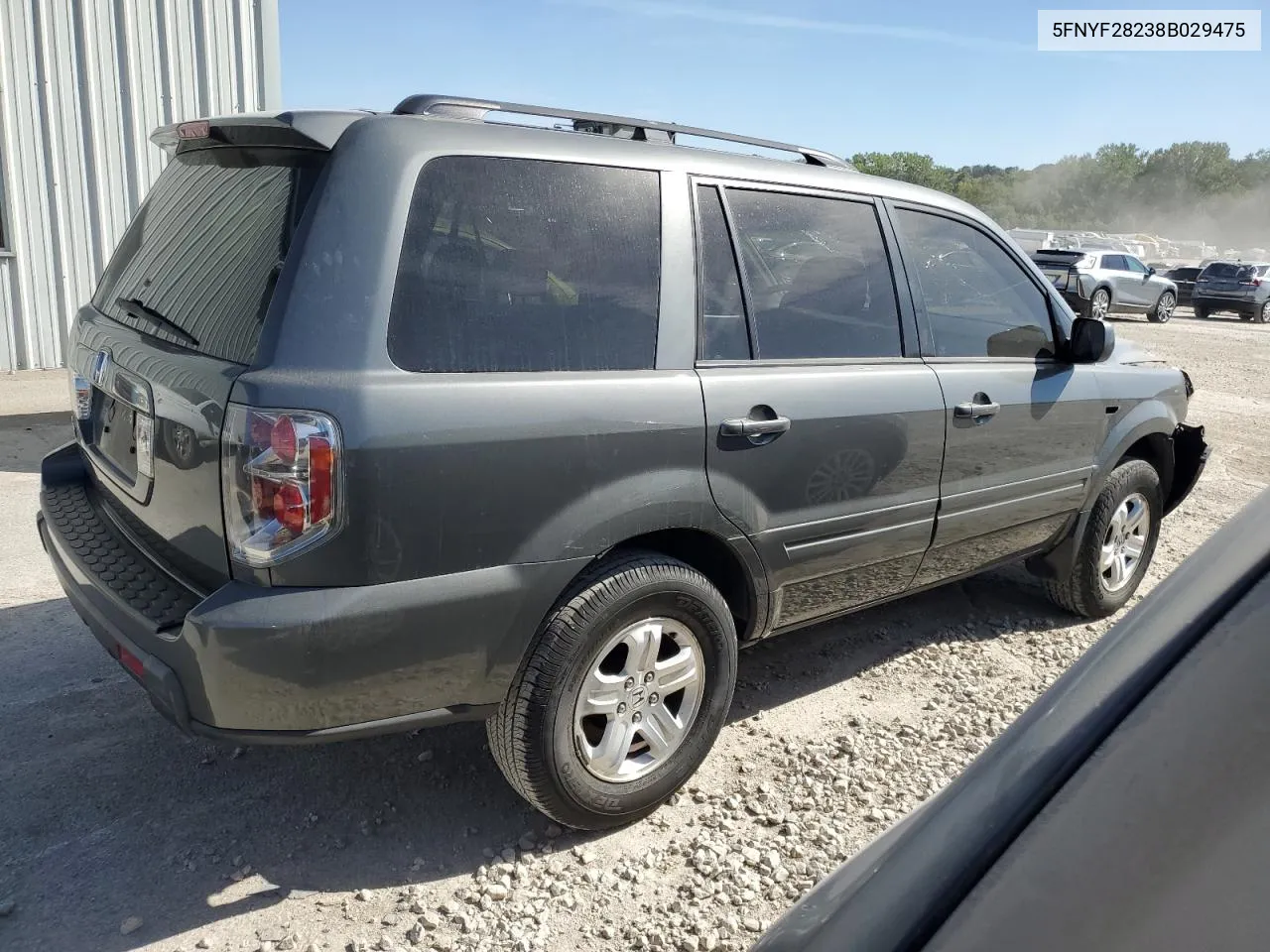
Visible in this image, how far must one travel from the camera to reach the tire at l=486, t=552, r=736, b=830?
2.64m

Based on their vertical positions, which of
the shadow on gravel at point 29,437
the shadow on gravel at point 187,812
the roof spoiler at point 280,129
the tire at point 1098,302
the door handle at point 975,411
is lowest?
the shadow on gravel at point 29,437

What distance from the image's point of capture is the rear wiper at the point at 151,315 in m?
2.63

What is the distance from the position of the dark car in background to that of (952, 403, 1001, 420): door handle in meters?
27.4

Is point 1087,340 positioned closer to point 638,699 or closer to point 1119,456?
point 1119,456

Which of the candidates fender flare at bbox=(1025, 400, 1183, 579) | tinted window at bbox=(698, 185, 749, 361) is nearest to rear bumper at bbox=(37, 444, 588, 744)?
tinted window at bbox=(698, 185, 749, 361)

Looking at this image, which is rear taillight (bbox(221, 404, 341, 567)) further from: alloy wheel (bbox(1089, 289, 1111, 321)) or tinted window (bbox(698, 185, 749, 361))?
alloy wheel (bbox(1089, 289, 1111, 321))

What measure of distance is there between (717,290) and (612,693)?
4.02 feet

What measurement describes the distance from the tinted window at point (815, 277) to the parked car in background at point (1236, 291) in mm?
25996

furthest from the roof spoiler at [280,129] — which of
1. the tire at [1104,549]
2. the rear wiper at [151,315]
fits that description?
the tire at [1104,549]

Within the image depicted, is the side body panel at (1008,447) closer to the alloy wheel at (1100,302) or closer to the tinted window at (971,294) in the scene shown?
the tinted window at (971,294)

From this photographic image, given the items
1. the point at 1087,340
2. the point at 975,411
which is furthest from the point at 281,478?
the point at 1087,340

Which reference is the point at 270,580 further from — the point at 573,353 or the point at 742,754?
the point at 742,754

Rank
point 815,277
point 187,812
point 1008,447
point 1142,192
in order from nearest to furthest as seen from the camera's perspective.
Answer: point 187,812
point 815,277
point 1008,447
point 1142,192

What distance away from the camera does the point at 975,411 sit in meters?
3.65
